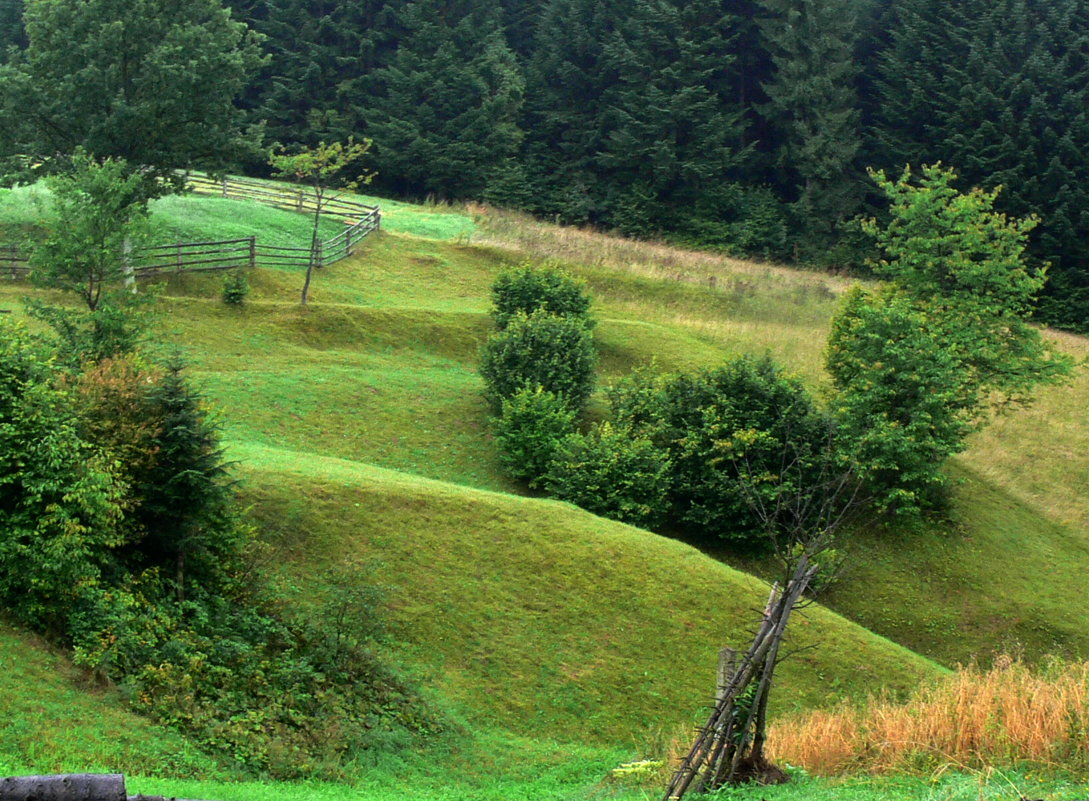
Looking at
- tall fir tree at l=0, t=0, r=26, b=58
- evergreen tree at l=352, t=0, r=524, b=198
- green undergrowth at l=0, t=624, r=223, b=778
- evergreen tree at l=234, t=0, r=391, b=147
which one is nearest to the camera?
green undergrowth at l=0, t=624, r=223, b=778

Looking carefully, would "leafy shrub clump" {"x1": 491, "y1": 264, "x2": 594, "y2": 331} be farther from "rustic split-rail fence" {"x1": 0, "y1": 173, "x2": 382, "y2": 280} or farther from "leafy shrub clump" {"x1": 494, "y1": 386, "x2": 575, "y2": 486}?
"rustic split-rail fence" {"x1": 0, "y1": 173, "x2": 382, "y2": 280}

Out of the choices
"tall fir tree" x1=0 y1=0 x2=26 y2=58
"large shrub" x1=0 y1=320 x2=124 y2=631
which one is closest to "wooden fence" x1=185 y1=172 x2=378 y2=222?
"tall fir tree" x1=0 y1=0 x2=26 y2=58

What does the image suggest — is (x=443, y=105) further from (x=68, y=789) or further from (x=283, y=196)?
(x=68, y=789)

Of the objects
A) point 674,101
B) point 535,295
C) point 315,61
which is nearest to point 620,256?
point 535,295

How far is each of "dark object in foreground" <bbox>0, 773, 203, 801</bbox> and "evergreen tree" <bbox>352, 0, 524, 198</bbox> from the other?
61204 mm

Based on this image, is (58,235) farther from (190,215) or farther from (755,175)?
(755,175)

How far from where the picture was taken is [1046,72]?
62.6m

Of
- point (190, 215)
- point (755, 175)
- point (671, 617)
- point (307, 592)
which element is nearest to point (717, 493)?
point (671, 617)

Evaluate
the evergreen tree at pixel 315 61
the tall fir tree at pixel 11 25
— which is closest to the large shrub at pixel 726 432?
the evergreen tree at pixel 315 61

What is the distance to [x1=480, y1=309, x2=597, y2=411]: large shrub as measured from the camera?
32.4 m

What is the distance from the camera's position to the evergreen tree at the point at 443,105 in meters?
67.1

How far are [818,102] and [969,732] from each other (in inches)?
2448

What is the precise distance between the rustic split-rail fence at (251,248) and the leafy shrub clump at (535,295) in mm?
7308

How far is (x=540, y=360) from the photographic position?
32.5 meters
